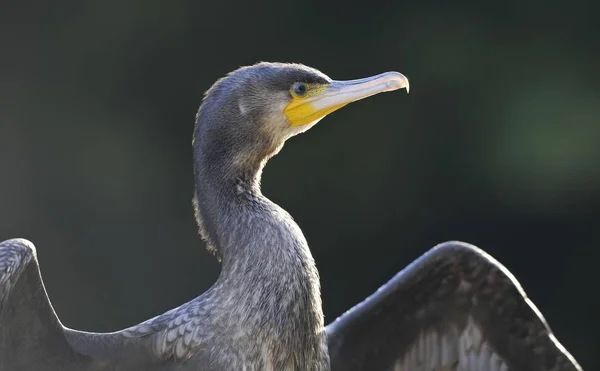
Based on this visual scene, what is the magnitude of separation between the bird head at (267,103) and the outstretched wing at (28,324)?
0.54m

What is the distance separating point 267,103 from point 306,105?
115 millimetres

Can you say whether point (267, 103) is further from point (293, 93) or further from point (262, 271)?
point (262, 271)

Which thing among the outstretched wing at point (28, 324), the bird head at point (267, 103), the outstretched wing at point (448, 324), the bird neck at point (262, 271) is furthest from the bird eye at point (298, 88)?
the outstretched wing at point (28, 324)

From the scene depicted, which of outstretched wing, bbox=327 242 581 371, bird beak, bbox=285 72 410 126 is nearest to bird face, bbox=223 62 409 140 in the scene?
bird beak, bbox=285 72 410 126

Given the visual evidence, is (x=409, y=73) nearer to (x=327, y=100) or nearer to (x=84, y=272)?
(x=84, y=272)

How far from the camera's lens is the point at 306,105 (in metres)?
3.46

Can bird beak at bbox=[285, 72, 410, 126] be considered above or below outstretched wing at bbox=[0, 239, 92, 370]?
above

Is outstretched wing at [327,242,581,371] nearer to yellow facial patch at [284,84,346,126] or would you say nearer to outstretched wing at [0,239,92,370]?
yellow facial patch at [284,84,346,126]

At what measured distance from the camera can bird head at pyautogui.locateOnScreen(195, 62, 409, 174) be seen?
3.35 m

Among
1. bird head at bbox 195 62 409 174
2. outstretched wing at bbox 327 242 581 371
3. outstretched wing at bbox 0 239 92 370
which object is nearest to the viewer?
outstretched wing at bbox 0 239 92 370

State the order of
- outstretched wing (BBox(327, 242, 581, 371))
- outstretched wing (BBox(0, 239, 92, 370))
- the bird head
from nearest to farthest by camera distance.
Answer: outstretched wing (BBox(0, 239, 92, 370)), the bird head, outstretched wing (BBox(327, 242, 581, 371))

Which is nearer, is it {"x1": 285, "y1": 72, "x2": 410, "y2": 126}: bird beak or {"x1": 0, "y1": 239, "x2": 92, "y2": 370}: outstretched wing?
{"x1": 0, "y1": 239, "x2": 92, "y2": 370}: outstretched wing

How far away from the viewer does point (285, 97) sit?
3.43 metres

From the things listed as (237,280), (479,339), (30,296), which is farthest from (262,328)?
(479,339)
